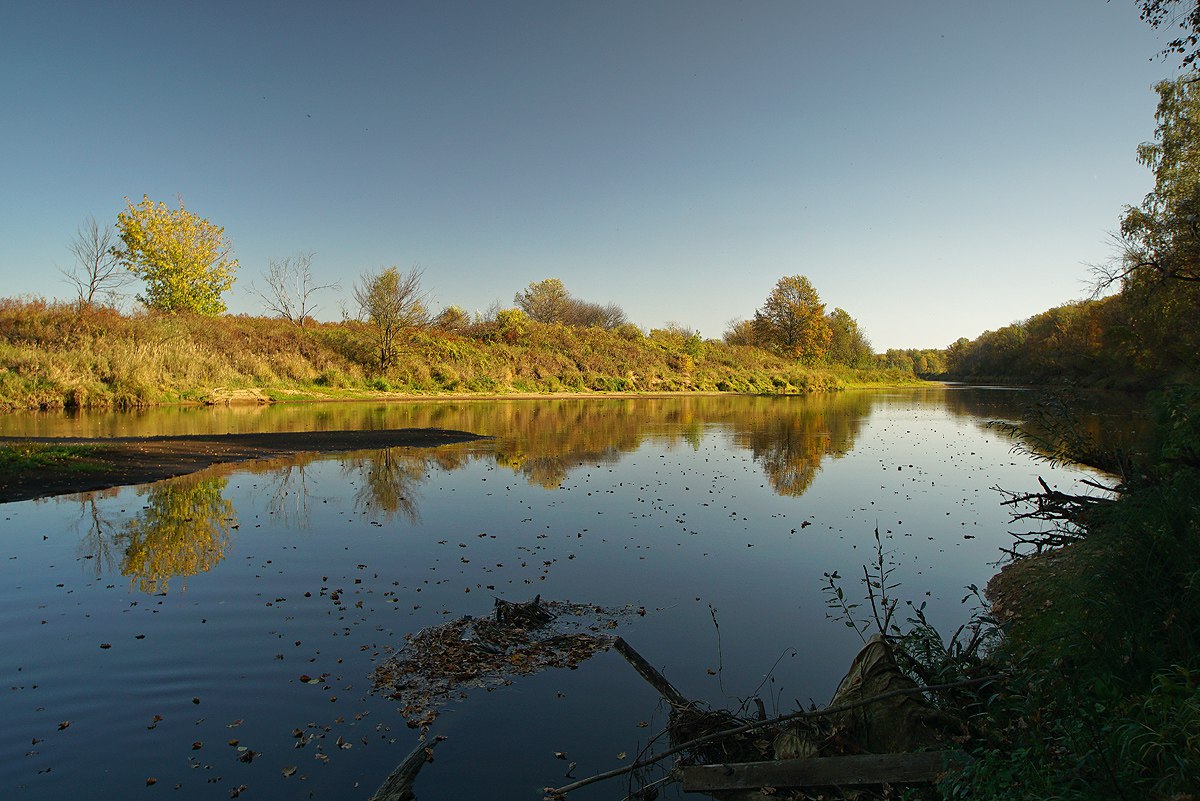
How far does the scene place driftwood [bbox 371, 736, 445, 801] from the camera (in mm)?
3703

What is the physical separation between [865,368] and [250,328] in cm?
8634

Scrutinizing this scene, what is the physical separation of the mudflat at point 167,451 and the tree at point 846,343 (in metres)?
83.0

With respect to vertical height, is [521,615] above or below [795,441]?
below

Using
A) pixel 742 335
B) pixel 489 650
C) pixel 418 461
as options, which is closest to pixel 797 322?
pixel 742 335

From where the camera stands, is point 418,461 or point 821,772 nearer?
point 821,772

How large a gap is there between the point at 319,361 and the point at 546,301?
170ft

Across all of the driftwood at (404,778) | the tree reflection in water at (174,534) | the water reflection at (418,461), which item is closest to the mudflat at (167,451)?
the water reflection at (418,461)

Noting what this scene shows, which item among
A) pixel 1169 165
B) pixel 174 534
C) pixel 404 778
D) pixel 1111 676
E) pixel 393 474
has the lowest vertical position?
pixel 404 778

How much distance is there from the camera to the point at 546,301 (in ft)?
297

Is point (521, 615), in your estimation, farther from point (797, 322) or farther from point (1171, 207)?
point (797, 322)

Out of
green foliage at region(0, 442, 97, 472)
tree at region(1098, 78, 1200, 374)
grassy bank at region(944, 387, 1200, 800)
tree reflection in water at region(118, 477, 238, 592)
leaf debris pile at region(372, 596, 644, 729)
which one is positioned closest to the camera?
grassy bank at region(944, 387, 1200, 800)

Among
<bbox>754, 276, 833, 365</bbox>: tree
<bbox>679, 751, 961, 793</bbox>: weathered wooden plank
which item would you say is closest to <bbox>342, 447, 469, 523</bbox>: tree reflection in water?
<bbox>679, 751, 961, 793</bbox>: weathered wooden plank

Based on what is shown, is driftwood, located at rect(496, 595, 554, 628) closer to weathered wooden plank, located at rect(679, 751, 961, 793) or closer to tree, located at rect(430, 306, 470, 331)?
weathered wooden plank, located at rect(679, 751, 961, 793)

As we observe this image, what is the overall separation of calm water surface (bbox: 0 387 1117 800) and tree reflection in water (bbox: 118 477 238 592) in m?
0.05
